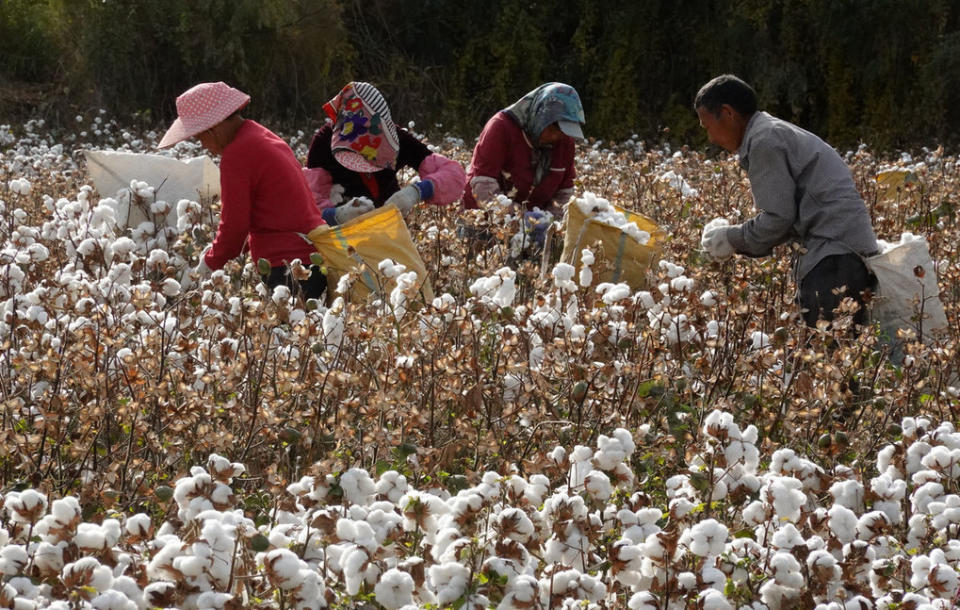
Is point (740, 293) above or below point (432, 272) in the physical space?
above

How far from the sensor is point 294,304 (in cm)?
370

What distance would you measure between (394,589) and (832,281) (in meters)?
2.69

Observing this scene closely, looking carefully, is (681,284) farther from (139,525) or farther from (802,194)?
(139,525)

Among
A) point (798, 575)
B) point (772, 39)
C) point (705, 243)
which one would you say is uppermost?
point (798, 575)

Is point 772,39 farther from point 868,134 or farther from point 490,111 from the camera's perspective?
point 490,111

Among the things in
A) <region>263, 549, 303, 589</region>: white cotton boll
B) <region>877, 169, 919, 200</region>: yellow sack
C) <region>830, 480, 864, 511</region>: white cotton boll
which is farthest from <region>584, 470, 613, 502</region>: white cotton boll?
<region>877, 169, 919, 200</region>: yellow sack

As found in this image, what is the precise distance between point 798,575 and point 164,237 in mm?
3479

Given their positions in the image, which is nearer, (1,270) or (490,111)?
(1,270)

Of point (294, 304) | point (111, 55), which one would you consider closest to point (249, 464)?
point (294, 304)

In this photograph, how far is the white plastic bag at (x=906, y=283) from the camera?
13.6 feet

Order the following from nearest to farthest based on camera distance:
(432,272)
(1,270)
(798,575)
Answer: (798,575) < (1,270) < (432,272)

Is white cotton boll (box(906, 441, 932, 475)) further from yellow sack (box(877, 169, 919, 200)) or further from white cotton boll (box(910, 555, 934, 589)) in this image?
yellow sack (box(877, 169, 919, 200))

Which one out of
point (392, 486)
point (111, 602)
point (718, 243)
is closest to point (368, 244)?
point (718, 243)

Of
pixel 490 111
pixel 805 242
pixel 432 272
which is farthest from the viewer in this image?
pixel 490 111
